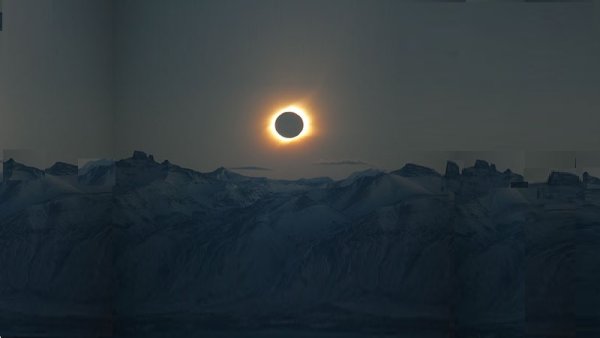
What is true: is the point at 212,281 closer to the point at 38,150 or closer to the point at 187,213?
the point at 187,213

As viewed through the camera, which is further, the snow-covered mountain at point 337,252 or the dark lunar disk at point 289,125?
the dark lunar disk at point 289,125

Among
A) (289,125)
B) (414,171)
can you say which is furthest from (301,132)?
(414,171)

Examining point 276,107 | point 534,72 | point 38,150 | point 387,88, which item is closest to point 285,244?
point 276,107

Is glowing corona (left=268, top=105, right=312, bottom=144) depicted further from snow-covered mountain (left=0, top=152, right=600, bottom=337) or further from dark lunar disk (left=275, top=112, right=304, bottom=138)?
snow-covered mountain (left=0, top=152, right=600, bottom=337)

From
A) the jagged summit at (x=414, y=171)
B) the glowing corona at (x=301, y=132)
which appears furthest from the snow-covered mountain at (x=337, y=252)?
the glowing corona at (x=301, y=132)

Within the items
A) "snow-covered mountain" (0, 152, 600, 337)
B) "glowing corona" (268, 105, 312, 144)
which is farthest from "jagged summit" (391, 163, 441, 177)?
"glowing corona" (268, 105, 312, 144)

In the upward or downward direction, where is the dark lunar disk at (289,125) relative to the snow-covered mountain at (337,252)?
upward

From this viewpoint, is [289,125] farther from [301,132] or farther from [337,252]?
[337,252]

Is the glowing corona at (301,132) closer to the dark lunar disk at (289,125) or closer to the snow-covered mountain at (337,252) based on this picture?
the dark lunar disk at (289,125)
